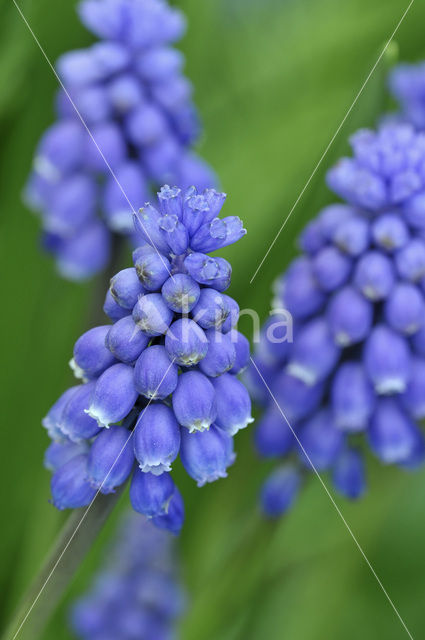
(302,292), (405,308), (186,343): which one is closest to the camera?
(186,343)

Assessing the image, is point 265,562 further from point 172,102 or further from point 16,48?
point 16,48

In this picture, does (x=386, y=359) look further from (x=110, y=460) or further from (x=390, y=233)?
(x=110, y=460)

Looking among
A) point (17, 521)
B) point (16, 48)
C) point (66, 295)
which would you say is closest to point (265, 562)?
point (17, 521)

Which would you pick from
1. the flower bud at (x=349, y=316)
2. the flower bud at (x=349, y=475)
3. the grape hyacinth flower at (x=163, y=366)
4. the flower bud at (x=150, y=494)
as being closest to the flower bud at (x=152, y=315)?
the grape hyacinth flower at (x=163, y=366)

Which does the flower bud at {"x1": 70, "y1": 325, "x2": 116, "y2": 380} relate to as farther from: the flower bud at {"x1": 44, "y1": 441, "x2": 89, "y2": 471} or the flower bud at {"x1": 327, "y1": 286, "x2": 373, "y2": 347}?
the flower bud at {"x1": 327, "y1": 286, "x2": 373, "y2": 347}

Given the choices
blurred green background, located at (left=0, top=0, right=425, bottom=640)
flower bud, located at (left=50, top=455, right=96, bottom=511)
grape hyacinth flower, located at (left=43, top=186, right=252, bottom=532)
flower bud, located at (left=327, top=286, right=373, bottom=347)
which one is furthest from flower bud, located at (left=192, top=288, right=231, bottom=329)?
blurred green background, located at (left=0, top=0, right=425, bottom=640)

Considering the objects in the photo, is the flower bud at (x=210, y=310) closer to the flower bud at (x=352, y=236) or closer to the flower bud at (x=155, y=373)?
the flower bud at (x=155, y=373)

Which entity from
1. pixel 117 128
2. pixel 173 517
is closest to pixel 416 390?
pixel 173 517
